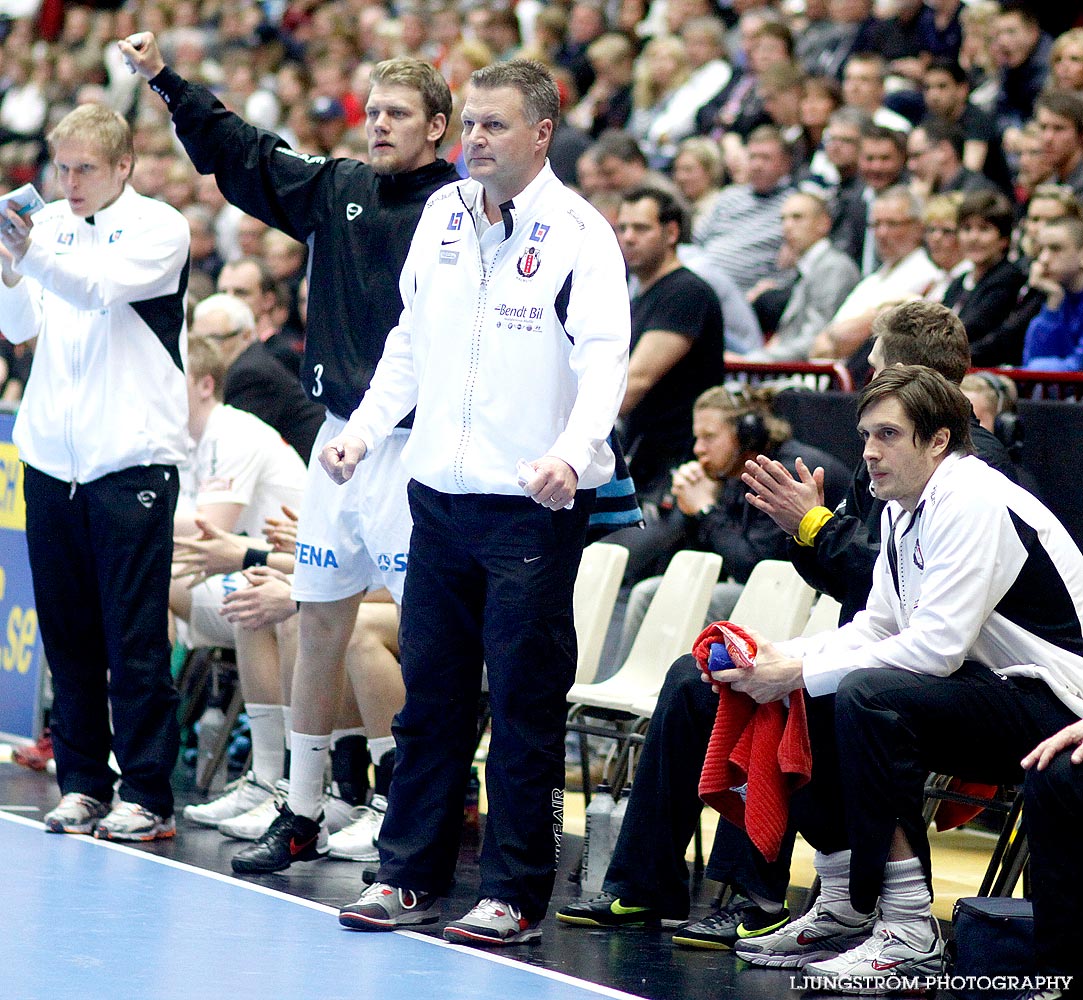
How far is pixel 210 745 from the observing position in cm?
688

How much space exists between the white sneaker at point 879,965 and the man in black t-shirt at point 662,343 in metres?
3.16

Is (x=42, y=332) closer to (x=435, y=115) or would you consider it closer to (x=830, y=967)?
(x=435, y=115)

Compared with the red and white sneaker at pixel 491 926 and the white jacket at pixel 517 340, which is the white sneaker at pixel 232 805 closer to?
the red and white sneaker at pixel 491 926

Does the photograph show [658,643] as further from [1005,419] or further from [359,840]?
[1005,419]

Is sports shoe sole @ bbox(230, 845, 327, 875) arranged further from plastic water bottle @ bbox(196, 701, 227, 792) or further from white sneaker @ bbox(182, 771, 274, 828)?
plastic water bottle @ bbox(196, 701, 227, 792)

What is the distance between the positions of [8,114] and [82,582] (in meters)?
12.0

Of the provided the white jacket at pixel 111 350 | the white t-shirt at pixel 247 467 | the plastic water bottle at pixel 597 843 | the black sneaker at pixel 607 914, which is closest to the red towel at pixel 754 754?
the black sneaker at pixel 607 914

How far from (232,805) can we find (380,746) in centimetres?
66

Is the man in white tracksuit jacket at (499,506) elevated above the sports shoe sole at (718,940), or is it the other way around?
the man in white tracksuit jacket at (499,506)

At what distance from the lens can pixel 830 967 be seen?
4125mm

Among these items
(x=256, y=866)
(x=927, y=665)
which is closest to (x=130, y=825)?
(x=256, y=866)

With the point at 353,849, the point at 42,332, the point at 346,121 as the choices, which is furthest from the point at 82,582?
the point at 346,121

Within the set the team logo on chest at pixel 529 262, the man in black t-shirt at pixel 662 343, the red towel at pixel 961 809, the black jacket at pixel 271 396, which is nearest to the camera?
the team logo on chest at pixel 529 262

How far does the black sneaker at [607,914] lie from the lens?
15.3 ft
